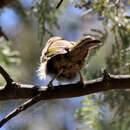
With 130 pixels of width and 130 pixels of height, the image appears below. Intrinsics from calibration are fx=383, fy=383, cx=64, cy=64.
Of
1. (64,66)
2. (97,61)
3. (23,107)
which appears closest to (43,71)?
(64,66)

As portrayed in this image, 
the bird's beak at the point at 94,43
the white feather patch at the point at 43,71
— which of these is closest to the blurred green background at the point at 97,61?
the white feather patch at the point at 43,71

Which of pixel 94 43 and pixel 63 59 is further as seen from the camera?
pixel 63 59

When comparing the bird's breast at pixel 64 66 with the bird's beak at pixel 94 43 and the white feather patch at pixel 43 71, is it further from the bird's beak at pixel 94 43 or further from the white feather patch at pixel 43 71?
the bird's beak at pixel 94 43

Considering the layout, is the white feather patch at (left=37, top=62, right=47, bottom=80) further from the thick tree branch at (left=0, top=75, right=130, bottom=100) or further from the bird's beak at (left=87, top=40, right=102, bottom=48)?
the bird's beak at (left=87, top=40, right=102, bottom=48)

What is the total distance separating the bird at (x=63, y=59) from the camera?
76.6 inches

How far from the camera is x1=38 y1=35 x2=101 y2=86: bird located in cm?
195

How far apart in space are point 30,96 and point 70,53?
1.03 ft

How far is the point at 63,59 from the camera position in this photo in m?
2.03

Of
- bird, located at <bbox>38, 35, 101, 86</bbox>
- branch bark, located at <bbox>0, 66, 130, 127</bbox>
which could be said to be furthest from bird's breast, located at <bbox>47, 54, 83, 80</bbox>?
branch bark, located at <bbox>0, 66, 130, 127</bbox>

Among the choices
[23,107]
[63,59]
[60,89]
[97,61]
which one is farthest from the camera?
[97,61]

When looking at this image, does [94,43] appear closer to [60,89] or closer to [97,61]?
[60,89]

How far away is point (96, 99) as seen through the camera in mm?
2941

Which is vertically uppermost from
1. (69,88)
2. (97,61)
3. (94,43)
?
(94,43)

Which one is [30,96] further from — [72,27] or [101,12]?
[72,27]
